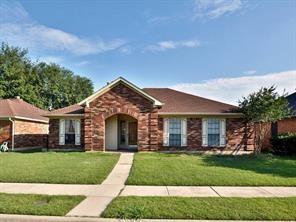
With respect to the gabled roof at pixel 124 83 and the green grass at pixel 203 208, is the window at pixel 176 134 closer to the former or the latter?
the gabled roof at pixel 124 83

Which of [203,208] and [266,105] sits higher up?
[266,105]

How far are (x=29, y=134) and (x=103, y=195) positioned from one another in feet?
63.1

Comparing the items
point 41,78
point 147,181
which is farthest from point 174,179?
point 41,78

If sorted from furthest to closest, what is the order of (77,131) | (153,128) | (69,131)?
(69,131) → (77,131) → (153,128)

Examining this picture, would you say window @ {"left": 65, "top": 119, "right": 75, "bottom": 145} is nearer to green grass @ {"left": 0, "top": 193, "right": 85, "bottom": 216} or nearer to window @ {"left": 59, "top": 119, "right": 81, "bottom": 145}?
window @ {"left": 59, "top": 119, "right": 81, "bottom": 145}

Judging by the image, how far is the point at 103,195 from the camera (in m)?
8.34

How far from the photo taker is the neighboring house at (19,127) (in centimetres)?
2255

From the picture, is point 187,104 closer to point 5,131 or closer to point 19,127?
point 19,127

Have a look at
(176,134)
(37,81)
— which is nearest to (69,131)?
(176,134)

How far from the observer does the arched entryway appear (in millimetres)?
20953

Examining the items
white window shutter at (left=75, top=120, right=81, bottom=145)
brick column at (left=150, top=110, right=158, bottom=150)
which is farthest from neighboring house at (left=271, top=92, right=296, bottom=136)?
white window shutter at (left=75, top=120, right=81, bottom=145)

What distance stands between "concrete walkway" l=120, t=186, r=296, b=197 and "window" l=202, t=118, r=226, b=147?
33.3 ft

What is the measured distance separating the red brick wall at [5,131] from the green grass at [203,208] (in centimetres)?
1768

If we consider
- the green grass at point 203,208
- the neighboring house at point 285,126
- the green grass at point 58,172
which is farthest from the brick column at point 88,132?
the neighboring house at point 285,126
